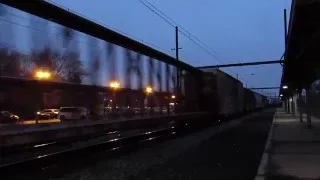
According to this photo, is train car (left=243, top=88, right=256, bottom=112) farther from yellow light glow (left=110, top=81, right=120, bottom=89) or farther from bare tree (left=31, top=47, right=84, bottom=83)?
bare tree (left=31, top=47, right=84, bottom=83)

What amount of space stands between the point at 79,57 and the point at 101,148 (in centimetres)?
372

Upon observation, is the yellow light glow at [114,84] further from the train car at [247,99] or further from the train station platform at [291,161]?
the train car at [247,99]

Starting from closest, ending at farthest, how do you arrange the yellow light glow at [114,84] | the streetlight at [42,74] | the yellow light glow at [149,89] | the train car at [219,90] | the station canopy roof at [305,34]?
the streetlight at [42,74] → the station canopy roof at [305,34] → the yellow light glow at [114,84] → the yellow light glow at [149,89] → the train car at [219,90]

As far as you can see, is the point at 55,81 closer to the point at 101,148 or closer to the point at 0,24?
the point at 0,24

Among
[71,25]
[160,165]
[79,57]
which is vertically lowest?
[160,165]

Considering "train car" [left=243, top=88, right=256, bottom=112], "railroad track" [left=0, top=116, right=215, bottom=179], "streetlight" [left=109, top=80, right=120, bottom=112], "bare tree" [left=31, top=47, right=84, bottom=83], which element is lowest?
"railroad track" [left=0, top=116, right=215, bottom=179]

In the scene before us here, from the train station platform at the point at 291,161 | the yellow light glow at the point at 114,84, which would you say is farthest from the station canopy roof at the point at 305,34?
the yellow light glow at the point at 114,84

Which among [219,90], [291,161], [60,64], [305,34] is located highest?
[305,34]

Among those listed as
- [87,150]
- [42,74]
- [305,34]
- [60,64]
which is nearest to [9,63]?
[42,74]

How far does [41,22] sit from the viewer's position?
12.6m

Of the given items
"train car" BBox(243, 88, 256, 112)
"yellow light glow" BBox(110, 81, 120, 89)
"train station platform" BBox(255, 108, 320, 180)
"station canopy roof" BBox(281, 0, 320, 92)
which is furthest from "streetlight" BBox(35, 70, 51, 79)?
"train car" BBox(243, 88, 256, 112)

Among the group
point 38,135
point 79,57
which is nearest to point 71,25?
point 79,57

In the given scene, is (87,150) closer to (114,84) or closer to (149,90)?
(114,84)

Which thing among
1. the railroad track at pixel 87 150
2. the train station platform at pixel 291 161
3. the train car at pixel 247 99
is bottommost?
the train station platform at pixel 291 161
